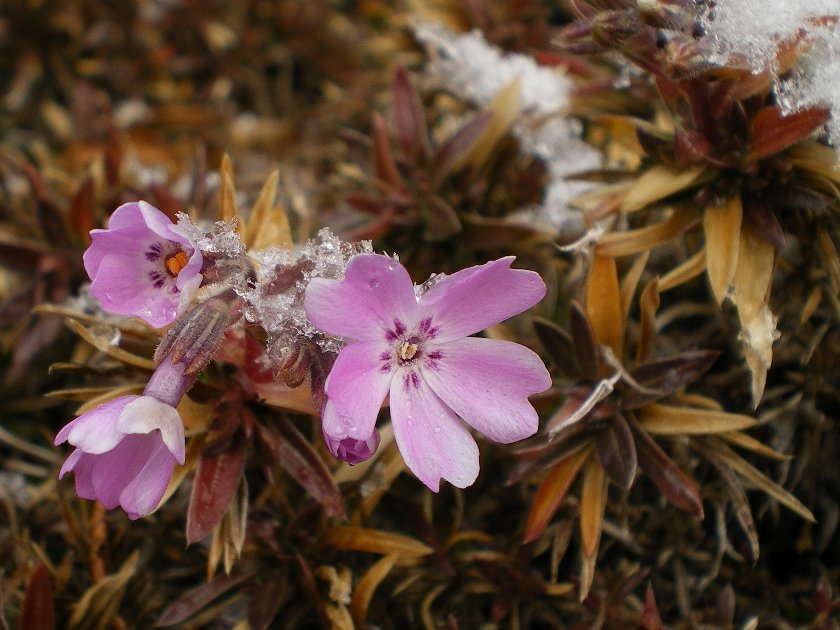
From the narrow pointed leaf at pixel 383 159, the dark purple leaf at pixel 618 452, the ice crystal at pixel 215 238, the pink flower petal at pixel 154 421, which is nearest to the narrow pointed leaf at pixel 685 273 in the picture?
the dark purple leaf at pixel 618 452

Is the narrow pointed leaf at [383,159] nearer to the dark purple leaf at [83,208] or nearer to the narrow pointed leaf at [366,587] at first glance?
the dark purple leaf at [83,208]

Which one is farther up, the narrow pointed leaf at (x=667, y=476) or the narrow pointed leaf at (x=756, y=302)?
the narrow pointed leaf at (x=756, y=302)

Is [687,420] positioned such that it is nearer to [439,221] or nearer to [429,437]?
[429,437]

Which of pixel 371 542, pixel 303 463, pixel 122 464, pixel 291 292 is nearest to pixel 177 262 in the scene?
pixel 291 292

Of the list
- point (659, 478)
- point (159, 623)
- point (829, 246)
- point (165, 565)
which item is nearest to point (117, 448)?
point (159, 623)

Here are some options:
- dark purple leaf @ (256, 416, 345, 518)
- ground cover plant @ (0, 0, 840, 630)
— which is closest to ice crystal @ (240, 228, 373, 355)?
ground cover plant @ (0, 0, 840, 630)

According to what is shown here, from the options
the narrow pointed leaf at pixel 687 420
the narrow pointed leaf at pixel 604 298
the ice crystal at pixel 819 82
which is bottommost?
the narrow pointed leaf at pixel 687 420
